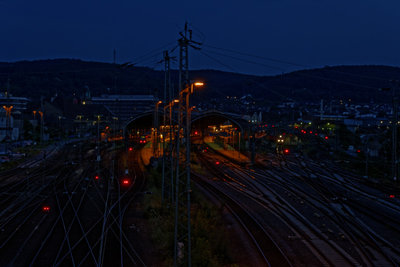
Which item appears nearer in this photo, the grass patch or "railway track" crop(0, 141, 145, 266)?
the grass patch

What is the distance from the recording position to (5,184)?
28.3 m

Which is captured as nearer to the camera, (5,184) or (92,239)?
(92,239)

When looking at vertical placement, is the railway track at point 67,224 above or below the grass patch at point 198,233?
below

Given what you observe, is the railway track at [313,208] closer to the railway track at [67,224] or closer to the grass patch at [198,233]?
the grass patch at [198,233]

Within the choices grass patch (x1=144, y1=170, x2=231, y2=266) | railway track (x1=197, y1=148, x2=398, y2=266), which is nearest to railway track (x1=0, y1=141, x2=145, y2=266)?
grass patch (x1=144, y1=170, x2=231, y2=266)

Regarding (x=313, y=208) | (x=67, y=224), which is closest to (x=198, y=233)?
(x=67, y=224)

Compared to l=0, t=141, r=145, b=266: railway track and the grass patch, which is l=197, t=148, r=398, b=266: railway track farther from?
l=0, t=141, r=145, b=266: railway track

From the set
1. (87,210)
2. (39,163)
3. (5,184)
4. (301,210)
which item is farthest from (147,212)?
(39,163)

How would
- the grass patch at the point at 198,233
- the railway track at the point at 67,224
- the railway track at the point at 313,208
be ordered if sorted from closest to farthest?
the grass patch at the point at 198,233 → the railway track at the point at 67,224 → the railway track at the point at 313,208

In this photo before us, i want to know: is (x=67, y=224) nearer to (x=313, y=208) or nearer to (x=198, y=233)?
(x=198, y=233)

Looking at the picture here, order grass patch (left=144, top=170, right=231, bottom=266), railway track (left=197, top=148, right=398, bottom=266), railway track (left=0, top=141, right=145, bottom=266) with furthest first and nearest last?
railway track (left=197, top=148, right=398, bottom=266), railway track (left=0, top=141, right=145, bottom=266), grass patch (left=144, top=170, right=231, bottom=266)

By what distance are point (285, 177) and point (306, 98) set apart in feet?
530

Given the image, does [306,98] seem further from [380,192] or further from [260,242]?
[260,242]

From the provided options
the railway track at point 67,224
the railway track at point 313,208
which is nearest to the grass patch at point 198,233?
the railway track at point 67,224
